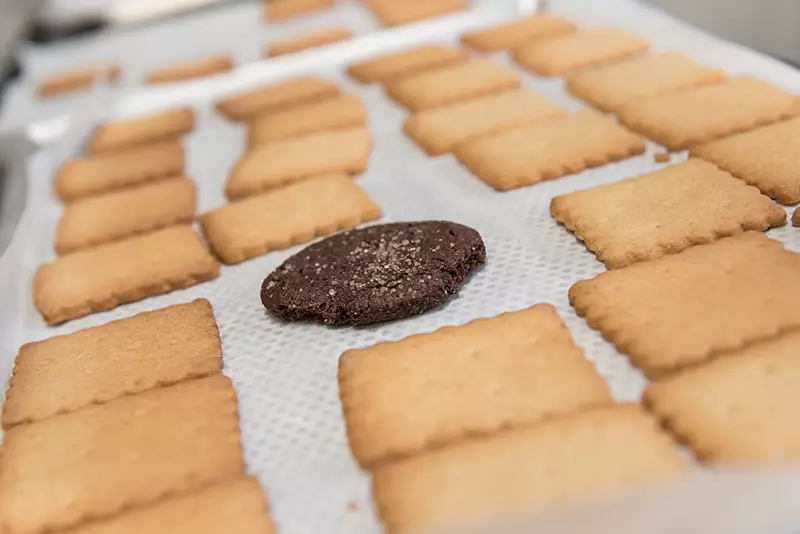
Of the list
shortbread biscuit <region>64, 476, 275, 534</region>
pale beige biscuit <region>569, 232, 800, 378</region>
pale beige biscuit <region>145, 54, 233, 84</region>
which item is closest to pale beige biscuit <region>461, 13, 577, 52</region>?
pale beige biscuit <region>145, 54, 233, 84</region>

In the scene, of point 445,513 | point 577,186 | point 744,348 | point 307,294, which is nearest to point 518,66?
point 577,186

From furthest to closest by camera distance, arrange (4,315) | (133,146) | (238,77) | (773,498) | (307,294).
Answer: (238,77) → (133,146) → (4,315) → (307,294) → (773,498)

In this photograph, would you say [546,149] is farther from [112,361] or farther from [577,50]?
[112,361]

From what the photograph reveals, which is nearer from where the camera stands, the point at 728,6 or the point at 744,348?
the point at 744,348

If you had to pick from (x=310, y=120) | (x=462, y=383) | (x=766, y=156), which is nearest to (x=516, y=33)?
(x=310, y=120)

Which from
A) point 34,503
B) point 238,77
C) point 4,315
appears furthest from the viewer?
point 238,77

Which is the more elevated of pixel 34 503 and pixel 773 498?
pixel 773 498

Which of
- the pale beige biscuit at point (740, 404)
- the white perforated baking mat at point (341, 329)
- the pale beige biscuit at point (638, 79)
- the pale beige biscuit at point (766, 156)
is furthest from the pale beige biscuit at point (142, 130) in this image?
the pale beige biscuit at point (740, 404)

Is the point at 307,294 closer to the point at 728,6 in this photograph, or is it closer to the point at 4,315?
the point at 4,315
